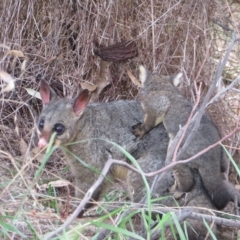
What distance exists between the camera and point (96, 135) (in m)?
5.48

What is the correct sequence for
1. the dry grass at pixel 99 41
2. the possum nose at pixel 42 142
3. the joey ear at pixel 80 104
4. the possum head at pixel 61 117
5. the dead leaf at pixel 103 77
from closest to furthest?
the possum nose at pixel 42 142 < the possum head at pixel 61 117 < the joey ear at pixel 80 104 < the dry grass at pixel 99 41 < the dead leaf at pixel 103 77

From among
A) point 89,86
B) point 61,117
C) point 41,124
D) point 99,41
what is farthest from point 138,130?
point 99,41

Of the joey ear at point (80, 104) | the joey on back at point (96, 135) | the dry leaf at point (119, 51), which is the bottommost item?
the joey on back at point (96, 135)

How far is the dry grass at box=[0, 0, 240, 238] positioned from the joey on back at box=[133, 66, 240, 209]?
0.90 meters

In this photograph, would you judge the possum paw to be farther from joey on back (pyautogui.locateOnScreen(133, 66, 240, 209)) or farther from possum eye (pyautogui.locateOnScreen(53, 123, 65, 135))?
possum eye (pyautogui.locateOnScreen(53, 123, 65, 135))

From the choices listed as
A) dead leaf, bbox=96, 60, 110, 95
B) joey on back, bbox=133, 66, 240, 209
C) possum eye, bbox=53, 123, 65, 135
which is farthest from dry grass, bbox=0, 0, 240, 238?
possum eye, bbox=53, 123, 65, 135

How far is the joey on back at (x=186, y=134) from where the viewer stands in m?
4.90

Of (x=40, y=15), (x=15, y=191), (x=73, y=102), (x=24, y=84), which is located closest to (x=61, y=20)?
(x=40, y=15)

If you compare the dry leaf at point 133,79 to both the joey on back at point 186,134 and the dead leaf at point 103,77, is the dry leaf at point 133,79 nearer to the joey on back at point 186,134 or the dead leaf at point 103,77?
the dead leaf at point 103,77

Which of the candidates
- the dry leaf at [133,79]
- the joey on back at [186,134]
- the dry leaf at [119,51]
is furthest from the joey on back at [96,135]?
the dry leaf at [119,51]

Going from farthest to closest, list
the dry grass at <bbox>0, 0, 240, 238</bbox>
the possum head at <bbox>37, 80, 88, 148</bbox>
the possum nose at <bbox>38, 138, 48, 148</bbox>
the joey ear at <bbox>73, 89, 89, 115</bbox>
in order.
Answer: the dry grass at <bbox>0, 0, 240, 238</bbox>, the joey ear at <bbox>73, 89, 89, 115</bbox>, the possum head at <bbox>37, 80, 88, 148</bbox>, the possum nose at <bbox>38, 138, 48, 148</bbox>

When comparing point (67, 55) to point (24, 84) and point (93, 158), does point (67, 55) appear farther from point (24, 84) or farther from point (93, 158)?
point (93, 158)

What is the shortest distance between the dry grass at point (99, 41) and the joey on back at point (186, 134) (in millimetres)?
895

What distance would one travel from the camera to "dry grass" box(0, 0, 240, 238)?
653 cm
